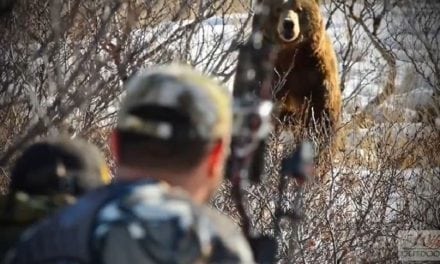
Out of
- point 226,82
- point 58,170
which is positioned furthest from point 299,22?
point 58,170

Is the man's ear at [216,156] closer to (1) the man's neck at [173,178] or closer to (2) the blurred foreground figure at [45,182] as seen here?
(1) the man's neck at [173,178]

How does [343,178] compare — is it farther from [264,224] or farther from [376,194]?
[264,224]

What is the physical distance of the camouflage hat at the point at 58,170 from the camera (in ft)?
7.79

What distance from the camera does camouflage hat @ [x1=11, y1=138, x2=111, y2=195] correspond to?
2373 millimetres

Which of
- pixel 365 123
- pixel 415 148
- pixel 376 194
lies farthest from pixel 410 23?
pixel 376 194

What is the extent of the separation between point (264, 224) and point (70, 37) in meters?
1.48

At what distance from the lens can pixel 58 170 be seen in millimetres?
2379

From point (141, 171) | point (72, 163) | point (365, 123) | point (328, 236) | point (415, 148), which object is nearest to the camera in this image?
point (141, 171)

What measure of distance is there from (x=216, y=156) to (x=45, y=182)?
68 centimetres

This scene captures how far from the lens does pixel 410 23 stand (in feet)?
25.5

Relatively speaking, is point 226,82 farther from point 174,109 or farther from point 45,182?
point 174,109

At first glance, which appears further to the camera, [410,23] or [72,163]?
[410,23]

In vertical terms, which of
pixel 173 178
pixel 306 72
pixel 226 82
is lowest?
pixel 173 178

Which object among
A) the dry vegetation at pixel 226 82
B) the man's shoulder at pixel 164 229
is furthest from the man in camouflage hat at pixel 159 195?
the dry vegetation at pixel 226 82
